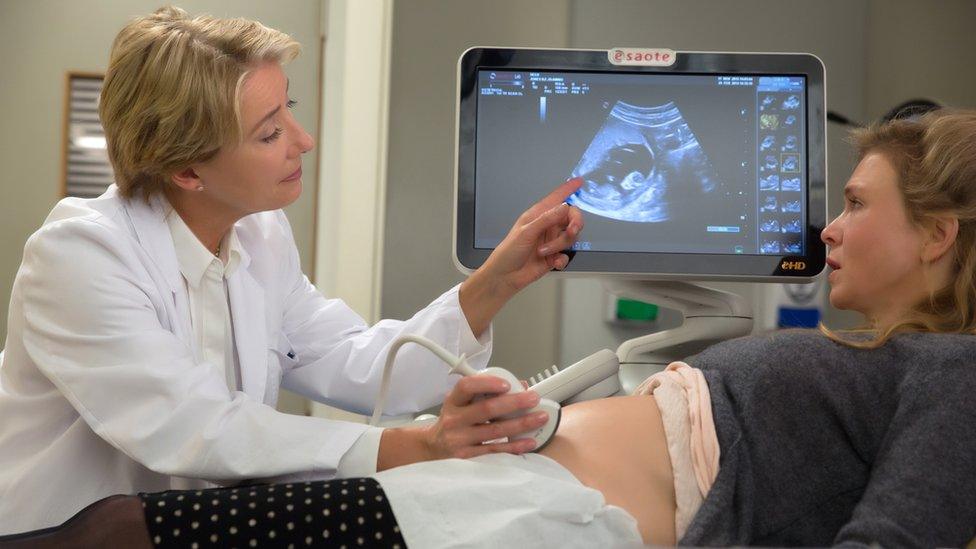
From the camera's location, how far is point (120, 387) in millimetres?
1235

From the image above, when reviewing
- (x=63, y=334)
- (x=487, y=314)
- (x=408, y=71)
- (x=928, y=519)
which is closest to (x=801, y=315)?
(x=408, y=71)

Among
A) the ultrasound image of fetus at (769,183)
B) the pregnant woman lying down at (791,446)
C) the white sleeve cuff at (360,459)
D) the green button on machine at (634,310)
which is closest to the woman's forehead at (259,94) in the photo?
the white sleeve cuff at (360,459)

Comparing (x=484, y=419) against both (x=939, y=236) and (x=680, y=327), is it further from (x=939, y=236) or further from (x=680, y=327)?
(x=939, y=236)

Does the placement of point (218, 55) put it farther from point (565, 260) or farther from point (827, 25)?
point (827, 25)

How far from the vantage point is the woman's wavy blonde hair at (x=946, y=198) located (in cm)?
134

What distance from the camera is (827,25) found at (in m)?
2.64

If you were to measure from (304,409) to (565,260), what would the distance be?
1610 millimetres

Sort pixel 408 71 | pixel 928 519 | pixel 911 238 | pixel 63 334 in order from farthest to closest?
pixel 408 71 → pixel 911 238 → pixel 63 334 → pixel 928 519

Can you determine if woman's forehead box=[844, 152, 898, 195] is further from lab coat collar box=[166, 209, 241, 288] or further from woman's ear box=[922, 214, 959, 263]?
lab coat collar box=[166, 209, 241, 288]

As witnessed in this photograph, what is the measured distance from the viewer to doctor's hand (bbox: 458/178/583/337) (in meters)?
1.50

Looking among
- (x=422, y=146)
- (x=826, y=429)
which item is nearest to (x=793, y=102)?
(x=826, y=429)

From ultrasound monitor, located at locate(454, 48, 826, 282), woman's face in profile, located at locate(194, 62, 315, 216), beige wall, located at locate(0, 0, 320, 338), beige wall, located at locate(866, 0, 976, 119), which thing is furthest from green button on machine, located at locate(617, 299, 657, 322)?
beige wall, located at locate(0, 0, 320, 338)

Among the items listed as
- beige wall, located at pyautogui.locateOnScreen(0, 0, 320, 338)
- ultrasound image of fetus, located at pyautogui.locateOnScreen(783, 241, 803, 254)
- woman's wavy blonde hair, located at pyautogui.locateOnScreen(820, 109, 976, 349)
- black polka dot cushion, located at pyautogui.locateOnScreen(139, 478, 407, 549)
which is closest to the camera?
black polka dot cushion, located at pyautogui.locateOnScreen(139, 478, 407, 549)

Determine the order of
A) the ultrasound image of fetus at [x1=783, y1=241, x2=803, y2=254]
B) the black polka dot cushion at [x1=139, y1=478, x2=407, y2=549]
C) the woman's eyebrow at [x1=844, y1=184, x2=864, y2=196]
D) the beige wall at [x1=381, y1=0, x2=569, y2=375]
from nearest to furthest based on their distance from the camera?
1. the black polka dot cushion at [x1=139, y1=478, x2=407, y2=549]
2. the woman's eyebrow at [x1=844, y1=184, x2=864, y2=196]
3. the ultrasound image of fetus at [x1=783, y1=241, x2=803, y2=254]
4. the beige wall at [x1=381, y1=0, x2=569, y2=375]
